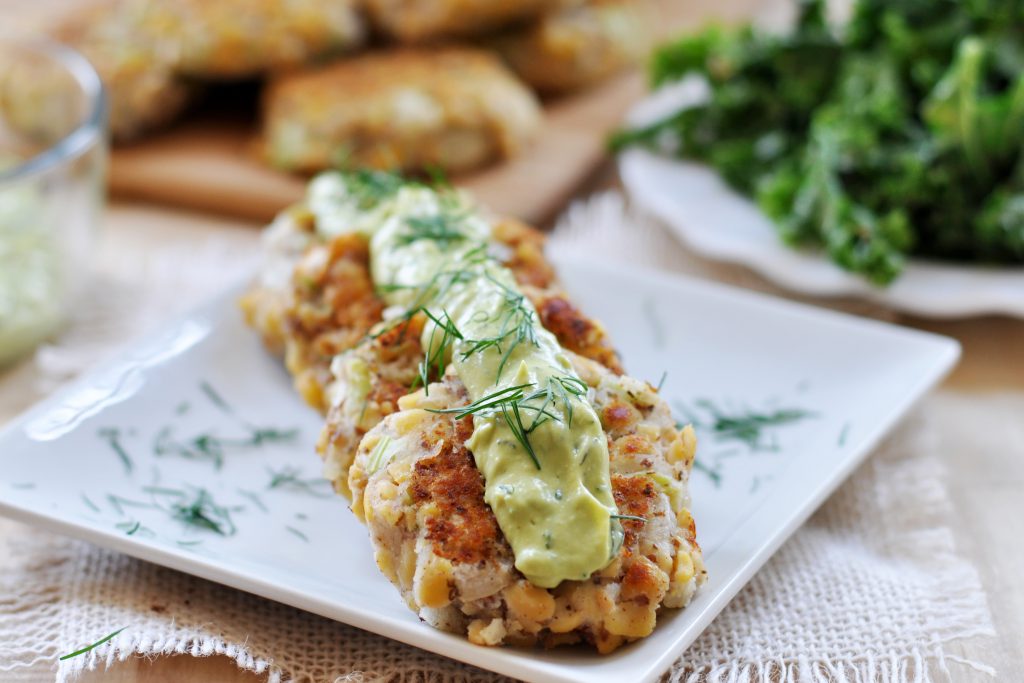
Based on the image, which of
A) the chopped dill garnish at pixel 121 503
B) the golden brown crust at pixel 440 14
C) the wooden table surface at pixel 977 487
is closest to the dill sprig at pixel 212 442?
the chopped dill garnish at pixel 121 503

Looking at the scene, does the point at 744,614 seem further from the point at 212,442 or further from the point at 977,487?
the point at 212,442

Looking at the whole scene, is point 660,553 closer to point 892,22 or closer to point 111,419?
point 111,419

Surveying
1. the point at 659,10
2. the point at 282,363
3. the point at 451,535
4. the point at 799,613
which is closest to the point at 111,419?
the point at 282,363

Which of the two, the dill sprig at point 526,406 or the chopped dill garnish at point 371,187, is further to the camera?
the chopped dill garnish at point 371,187

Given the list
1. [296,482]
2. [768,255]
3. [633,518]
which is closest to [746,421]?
[633,518]

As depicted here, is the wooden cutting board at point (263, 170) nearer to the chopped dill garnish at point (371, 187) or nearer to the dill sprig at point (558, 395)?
the chopped dill garnish at point (371, 187)
